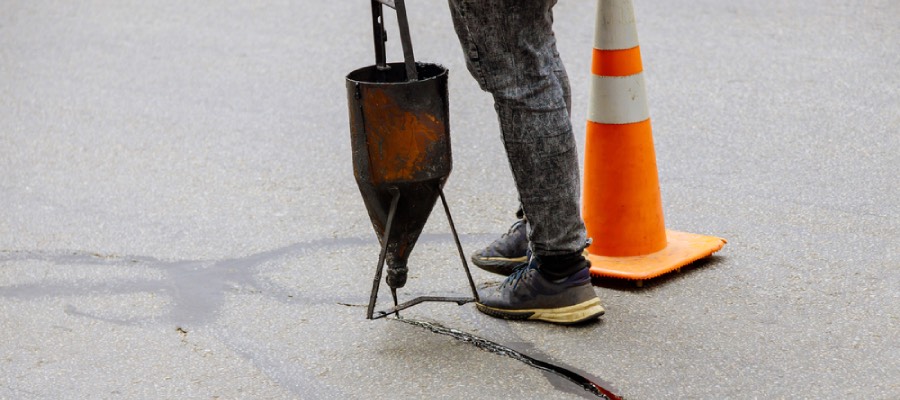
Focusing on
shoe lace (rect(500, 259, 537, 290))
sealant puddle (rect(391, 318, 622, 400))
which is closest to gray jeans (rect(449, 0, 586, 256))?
shoe lace (rect(500, 259, 537, 290))

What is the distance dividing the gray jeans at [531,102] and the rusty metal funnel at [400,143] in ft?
0.54

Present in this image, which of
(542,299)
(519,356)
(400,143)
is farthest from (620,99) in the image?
(519,356)

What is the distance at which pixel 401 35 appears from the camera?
3.42 metres

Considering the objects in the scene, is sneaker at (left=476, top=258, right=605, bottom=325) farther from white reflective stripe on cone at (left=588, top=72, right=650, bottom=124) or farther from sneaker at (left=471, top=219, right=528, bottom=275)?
white reflective stripe on cone at (left=588, top=72, right=650, bottom=124)

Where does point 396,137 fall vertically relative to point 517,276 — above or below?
above

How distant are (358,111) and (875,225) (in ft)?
6.60

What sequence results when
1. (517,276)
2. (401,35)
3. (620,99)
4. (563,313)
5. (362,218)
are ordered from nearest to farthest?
(401,35) → (563,313) → (517,276) → (620,99) → (362,218)

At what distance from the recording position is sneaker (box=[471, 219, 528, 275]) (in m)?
4.05

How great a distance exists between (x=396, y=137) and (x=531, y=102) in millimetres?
403

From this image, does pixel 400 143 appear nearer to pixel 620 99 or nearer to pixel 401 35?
pixel 401 35

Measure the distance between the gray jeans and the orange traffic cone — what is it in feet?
1.21

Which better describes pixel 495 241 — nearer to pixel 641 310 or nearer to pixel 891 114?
pixel 641 310

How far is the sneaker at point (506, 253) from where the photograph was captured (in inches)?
160

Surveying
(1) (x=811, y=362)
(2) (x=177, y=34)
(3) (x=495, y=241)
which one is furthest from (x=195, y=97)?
(1) (x=811, y=362)
